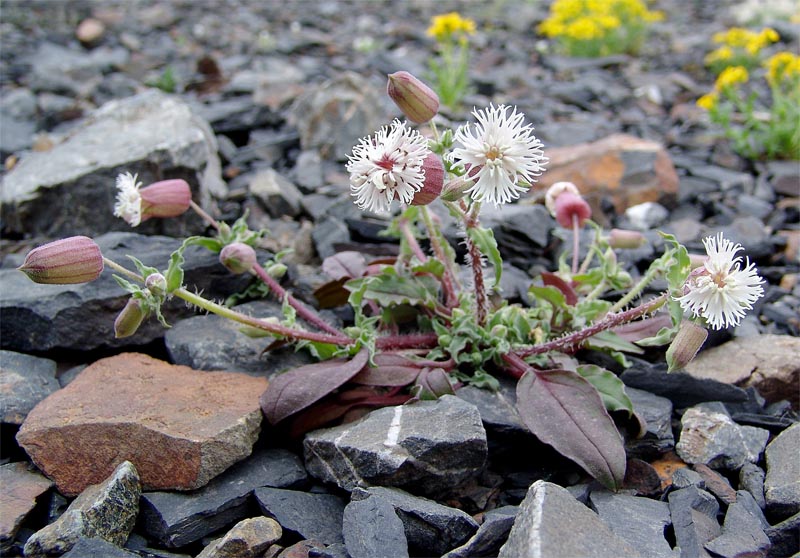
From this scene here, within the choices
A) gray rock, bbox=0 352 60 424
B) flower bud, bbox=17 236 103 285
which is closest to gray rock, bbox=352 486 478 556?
flower bud, bbox=17 236 103 285

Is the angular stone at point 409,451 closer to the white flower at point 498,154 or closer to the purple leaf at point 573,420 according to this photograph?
the purple leaf at point 573,420

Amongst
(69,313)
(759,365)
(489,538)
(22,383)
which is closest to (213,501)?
(489,538)

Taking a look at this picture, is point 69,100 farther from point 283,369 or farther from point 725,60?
point 725,60

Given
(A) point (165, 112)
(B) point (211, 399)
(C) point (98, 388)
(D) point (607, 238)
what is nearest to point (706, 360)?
(D) point (607, 238)

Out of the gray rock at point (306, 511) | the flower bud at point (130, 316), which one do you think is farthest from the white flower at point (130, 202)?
the gray rock at point (306, 511)

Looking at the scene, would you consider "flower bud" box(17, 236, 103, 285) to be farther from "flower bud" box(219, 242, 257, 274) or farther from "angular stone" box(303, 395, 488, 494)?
"angular stone" box(303, 395, 488, 494)

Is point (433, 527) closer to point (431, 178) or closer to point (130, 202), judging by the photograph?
point (431, 178)
